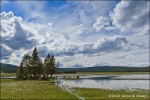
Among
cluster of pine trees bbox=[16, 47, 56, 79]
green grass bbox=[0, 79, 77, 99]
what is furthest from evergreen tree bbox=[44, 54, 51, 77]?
green grass bbox=[0, 79, 77, 99]

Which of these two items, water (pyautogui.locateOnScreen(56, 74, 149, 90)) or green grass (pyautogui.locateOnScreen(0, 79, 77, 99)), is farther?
water (pyautogui.locateOnScreen(56, 74, 149, 90))

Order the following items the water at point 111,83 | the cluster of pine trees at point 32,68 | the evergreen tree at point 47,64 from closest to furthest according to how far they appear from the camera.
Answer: the water at point 111,83
the cluster of pine trees at point 32,68
the evergreen tree at point 47,64

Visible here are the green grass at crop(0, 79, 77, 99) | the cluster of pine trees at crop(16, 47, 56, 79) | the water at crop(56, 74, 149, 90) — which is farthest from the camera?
the cluster of pine trees at crop(16, 47, 56, 79)

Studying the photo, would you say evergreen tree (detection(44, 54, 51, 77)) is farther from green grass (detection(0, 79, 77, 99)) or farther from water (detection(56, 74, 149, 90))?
green grass (detection(0, 79, 77, 99))

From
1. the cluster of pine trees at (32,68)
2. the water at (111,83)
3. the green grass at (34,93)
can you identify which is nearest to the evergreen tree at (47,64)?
the cluster of pine trees at (32,68)

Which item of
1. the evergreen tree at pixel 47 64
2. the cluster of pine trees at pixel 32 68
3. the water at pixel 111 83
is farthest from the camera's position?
the evergreen tree at pixel 47 64

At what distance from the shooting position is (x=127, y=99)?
36.2 meters

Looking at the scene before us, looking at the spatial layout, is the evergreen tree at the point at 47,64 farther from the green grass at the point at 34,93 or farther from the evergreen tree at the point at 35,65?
the green grass at the point at 34,93

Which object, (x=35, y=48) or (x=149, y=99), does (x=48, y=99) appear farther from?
(x=35, y=48)

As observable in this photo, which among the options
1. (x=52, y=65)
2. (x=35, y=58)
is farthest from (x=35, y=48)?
(x=52, y=65)

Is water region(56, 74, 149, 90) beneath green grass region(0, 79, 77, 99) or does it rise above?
beneath

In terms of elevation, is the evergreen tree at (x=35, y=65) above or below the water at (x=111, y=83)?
above

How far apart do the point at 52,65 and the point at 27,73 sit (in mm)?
15608

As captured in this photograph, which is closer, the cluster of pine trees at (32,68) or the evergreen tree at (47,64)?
the cluster of pine trees at (32,68)
